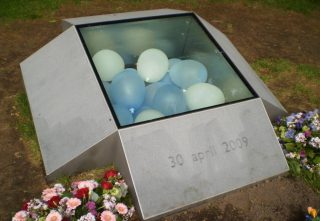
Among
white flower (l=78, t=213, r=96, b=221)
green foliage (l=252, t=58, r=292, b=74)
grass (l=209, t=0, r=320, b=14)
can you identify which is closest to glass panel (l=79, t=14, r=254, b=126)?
white flower (l=78, t=213, r=96, b=221)

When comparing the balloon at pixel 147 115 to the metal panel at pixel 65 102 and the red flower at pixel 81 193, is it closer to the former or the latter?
the metal panel at pixel 65 102

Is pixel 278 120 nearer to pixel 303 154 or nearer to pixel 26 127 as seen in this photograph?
pixel 303 154

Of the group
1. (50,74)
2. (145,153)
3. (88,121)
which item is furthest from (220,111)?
(50,74)

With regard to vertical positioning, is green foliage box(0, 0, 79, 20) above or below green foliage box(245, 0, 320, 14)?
above

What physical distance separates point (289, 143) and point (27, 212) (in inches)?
104

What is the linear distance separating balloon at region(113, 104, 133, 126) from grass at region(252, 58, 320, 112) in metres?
2.22

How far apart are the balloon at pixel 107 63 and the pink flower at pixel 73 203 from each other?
1.50 m

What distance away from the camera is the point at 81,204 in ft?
9.93

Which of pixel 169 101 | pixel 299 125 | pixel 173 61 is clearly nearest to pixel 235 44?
pixel 173 61

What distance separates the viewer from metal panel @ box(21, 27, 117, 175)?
3346mm

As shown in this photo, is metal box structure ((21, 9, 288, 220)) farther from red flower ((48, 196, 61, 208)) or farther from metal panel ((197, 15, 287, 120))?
red flower ((48, 196, 61, 208))

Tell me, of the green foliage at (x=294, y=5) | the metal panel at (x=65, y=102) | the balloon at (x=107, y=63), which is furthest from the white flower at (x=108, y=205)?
the green foliage at (x=294, y=5)

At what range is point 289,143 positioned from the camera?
411 centimetres

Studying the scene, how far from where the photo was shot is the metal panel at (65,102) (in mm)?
3346
